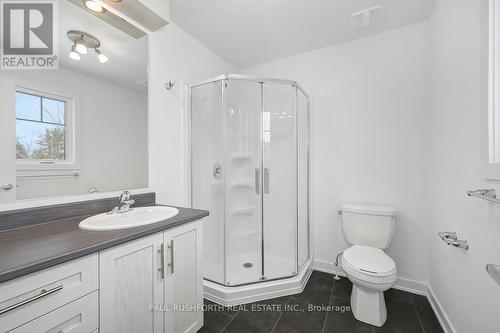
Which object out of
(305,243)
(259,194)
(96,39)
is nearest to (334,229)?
(305,243)

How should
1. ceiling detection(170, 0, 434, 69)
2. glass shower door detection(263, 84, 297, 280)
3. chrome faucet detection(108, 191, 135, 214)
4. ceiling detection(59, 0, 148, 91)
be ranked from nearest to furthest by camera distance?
ceiling detection(59, 0, 148, 91) → chrome faucet detection(108, 191, 135, 214) → ceiling detection(170, 0, 434, 69) → glass shower door detection(263, 84, 297, 280)

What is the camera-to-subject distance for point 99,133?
1.40m

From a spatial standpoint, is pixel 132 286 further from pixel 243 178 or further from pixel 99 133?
pixel 243 178

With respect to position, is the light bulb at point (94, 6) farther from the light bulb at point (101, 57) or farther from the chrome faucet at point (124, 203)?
the chrome faucet at point (124, 203)

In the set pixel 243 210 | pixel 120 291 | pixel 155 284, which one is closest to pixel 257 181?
pixel 243 210

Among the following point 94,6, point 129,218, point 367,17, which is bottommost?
point 129,218

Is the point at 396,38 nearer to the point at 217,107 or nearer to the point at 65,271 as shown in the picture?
the point at 217,107

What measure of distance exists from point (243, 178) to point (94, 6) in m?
1.75

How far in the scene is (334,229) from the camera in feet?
7.38

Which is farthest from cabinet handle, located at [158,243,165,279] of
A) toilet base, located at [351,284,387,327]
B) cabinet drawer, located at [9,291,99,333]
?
toilet base, located at [351,284,387,327]

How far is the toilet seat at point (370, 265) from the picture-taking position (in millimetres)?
1430

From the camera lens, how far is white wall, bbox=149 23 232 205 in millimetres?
1746

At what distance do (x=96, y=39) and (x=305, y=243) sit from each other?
251cm

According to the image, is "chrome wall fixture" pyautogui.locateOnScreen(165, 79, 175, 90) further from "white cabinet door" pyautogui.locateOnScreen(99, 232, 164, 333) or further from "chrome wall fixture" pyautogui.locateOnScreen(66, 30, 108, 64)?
"white cabinet door" pyautogui.locateOnScreen(99, 232, 164, 333)
